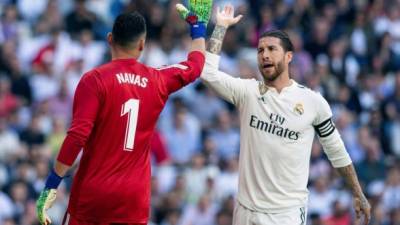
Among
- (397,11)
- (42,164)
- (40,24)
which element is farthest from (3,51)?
(397,11)

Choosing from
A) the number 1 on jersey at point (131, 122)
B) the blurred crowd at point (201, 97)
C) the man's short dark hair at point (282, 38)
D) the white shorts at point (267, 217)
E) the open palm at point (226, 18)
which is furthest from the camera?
the blurred crowd at point (201, 97)

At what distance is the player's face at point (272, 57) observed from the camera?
10.4 metres

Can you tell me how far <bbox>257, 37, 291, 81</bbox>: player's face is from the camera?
10.4m

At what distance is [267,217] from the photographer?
10.4 m

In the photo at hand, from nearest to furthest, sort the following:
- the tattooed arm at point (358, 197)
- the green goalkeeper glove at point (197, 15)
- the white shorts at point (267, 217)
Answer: the green goalkeeper glove at point (197, 15), the white shorts at point (267, 217), the tattooed arm at point (358, 197)

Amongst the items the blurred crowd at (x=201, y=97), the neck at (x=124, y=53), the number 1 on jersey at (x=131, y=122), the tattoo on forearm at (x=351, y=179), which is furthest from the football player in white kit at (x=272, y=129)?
the blurred crowd at (x=201, y=97)

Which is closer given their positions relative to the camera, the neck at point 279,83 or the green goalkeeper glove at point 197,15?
the green goalkeeper glove at point 197,15

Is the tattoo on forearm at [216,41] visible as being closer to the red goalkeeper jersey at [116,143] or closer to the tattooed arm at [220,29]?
the tattooed arm at [220,29]

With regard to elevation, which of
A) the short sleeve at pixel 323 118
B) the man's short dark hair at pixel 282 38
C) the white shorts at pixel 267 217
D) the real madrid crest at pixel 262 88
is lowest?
the white shorts at pixel 267 217

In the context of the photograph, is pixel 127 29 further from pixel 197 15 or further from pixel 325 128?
pixel 325 128

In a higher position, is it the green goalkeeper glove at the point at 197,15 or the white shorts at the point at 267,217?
the green goalkeeper glove at the point at 197,15

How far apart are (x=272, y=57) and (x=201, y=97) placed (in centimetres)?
882

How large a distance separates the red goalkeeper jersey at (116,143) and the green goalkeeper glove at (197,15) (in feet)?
1.99

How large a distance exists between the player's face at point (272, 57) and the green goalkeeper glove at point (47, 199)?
2.08 meters
